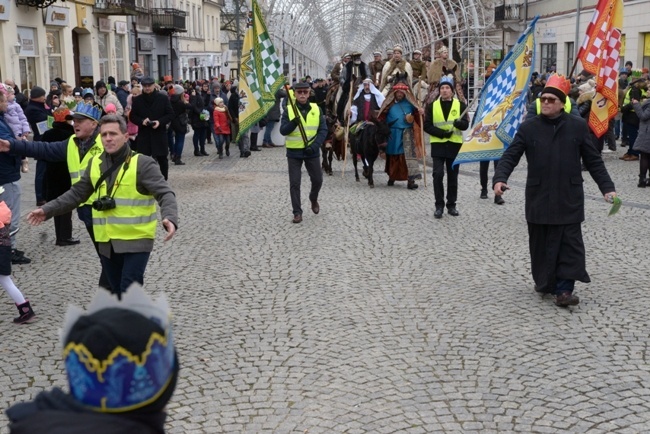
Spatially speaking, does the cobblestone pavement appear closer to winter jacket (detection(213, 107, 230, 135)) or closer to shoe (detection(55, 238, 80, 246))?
shoe (detection(55, 238, 80, 246))

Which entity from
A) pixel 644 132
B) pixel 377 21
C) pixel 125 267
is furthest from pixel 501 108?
pixel 377 21

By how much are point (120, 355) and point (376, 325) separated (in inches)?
175

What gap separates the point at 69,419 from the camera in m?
2.01

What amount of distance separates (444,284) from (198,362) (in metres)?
2.77

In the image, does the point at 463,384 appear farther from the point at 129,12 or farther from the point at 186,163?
the point at 129,12

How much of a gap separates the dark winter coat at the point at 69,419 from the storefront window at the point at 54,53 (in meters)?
27.8

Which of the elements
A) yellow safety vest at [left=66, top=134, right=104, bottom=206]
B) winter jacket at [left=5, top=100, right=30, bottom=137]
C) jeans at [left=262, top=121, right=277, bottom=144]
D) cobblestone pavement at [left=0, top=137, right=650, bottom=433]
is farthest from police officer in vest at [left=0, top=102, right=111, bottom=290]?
jeans at [left=262, top=121, right=277, bottom=144]

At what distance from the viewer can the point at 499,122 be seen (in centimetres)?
988

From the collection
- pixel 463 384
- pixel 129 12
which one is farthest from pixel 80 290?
pixel 129 12

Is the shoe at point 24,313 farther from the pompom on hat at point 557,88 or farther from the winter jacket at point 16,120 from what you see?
the winter jacket at point 16,120

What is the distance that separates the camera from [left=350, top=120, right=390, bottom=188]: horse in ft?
45.1

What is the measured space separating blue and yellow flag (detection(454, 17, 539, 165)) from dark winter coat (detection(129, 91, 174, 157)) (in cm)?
574

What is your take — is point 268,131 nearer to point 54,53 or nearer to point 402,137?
point 402,137

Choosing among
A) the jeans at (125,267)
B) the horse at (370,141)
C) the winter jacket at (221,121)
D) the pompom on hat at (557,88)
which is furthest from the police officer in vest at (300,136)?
the winter jacket at (221,121)
